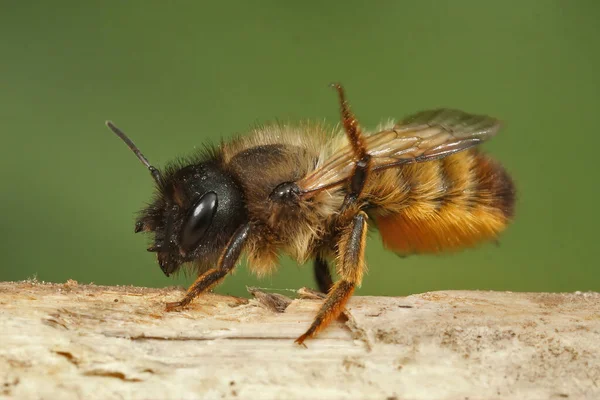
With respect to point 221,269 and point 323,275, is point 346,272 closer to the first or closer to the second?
point 221,269

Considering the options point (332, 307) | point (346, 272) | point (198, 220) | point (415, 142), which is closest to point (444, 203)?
point (415, 142)

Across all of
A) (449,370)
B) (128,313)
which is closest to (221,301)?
(128,313)

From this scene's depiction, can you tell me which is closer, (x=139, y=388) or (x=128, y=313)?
(x=139, y=388)

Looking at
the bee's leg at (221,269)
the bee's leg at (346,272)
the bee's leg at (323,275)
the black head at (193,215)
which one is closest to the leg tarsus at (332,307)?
the bee's leg at (346,272)

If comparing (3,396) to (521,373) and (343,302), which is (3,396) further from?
(521,373)

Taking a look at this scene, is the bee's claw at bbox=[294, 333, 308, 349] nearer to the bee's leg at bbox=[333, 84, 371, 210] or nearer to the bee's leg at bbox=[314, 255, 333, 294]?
the bee's leg at bbox=[333, 84, 371, 210]

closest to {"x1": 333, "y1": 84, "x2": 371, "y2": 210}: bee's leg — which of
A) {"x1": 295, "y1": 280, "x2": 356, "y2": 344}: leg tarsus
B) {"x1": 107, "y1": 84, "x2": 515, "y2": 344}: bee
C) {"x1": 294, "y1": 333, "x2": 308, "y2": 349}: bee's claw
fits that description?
{"x1": 107, "y1": 84, "x2": 515, "y2": 344}: bee
